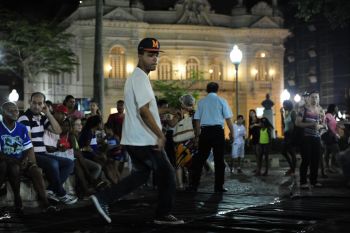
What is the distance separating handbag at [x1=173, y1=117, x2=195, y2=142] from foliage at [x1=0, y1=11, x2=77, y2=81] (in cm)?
3159

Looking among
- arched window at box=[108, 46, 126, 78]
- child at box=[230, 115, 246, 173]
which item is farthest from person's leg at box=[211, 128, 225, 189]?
arched window at box=[108, 46, 126, 78]

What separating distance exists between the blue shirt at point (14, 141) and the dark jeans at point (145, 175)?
2.65 meters

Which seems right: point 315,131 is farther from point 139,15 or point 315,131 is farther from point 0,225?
point 139,15

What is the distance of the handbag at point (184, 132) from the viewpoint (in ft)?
41.0

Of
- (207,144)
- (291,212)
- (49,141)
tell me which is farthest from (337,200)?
(49,141)

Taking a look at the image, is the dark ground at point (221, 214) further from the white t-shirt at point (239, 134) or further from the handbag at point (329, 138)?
the white t-shirt at point (239, 134)

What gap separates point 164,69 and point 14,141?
41.0 meters

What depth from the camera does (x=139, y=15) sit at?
4900 cm

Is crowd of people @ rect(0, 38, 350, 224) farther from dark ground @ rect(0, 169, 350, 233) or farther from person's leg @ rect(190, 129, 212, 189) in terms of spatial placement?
dark ground @ rect(0, 169, 350, 233)

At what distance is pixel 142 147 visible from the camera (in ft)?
24.1

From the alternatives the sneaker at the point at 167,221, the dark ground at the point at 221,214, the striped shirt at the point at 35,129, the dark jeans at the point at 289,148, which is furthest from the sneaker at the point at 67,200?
the dark jeans at the point at 289,148

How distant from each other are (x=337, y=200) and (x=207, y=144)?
2.65 meters

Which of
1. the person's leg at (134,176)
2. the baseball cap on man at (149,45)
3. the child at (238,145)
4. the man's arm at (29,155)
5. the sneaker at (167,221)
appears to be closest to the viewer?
the person's leg at (134,176)

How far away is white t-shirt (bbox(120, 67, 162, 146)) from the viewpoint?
24.0ft
